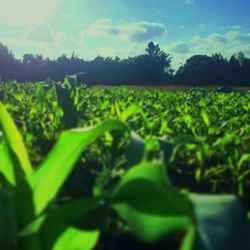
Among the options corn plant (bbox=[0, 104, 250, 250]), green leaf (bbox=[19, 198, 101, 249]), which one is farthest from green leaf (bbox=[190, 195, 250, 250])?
green leaf (bbox=[19, 198, 101, 249])

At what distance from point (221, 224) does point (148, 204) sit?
135 millimetres

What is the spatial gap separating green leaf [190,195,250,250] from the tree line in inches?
1882

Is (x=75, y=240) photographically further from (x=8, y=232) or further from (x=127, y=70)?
(x=127, y=70)

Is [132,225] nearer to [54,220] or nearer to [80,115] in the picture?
[54,220]

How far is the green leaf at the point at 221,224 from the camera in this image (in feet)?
1.74

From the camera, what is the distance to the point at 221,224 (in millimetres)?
547

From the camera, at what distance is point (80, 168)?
5.56ft

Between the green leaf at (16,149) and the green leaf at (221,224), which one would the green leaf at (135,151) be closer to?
the green leaf at (16,149)

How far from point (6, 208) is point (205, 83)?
173 feet

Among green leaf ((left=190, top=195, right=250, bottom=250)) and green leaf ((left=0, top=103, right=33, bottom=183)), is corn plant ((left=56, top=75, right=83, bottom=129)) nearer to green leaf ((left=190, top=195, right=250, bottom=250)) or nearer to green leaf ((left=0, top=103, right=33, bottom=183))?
green leaf ((left=0, top=103, right=33, bottom=183))

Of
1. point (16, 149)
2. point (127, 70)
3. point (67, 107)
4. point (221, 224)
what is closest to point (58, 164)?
Answer: point (16, 149)

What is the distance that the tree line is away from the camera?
49.3 meters

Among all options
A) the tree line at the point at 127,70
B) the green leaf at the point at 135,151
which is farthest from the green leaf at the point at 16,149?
the tree line at the point at 127,70

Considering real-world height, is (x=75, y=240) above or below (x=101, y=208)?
below
